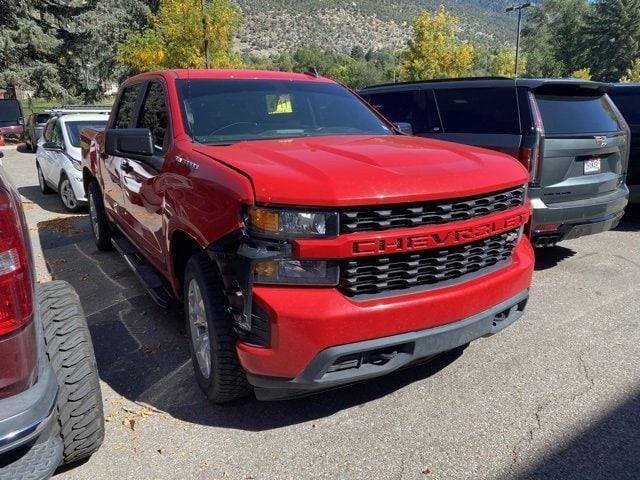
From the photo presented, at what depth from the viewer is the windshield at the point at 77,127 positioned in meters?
9.38

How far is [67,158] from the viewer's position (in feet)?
29.5

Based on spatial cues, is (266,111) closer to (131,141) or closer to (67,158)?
(131,141)

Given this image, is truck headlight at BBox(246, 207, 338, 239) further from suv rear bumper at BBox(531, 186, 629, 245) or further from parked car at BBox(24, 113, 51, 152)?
parked car at BBox(24, 113, 51, 152)

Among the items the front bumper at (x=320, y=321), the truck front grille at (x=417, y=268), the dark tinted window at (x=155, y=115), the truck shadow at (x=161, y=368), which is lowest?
the truck shadow at (x=161, y=368)

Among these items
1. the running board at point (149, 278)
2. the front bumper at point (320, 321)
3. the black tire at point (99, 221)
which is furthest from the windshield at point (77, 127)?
the front bumper at point (320, 321)

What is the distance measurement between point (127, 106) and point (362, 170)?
10.5 ft

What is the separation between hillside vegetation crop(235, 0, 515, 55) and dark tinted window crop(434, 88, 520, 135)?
465ft

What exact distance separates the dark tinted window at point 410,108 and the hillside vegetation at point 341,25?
14061cm

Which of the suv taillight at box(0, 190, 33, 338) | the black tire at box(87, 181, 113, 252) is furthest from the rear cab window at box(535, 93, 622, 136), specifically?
the black tire at box(87, 181, 113, 252)

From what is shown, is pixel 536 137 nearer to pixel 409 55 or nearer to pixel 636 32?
pixel 409 55

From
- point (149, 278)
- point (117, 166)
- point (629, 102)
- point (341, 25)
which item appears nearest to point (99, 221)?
point (117, 166)

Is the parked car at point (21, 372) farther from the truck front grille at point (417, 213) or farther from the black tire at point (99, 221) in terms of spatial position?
the black tire at point (99, 221)

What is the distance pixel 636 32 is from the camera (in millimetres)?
51812

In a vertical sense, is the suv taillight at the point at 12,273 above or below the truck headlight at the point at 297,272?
above
